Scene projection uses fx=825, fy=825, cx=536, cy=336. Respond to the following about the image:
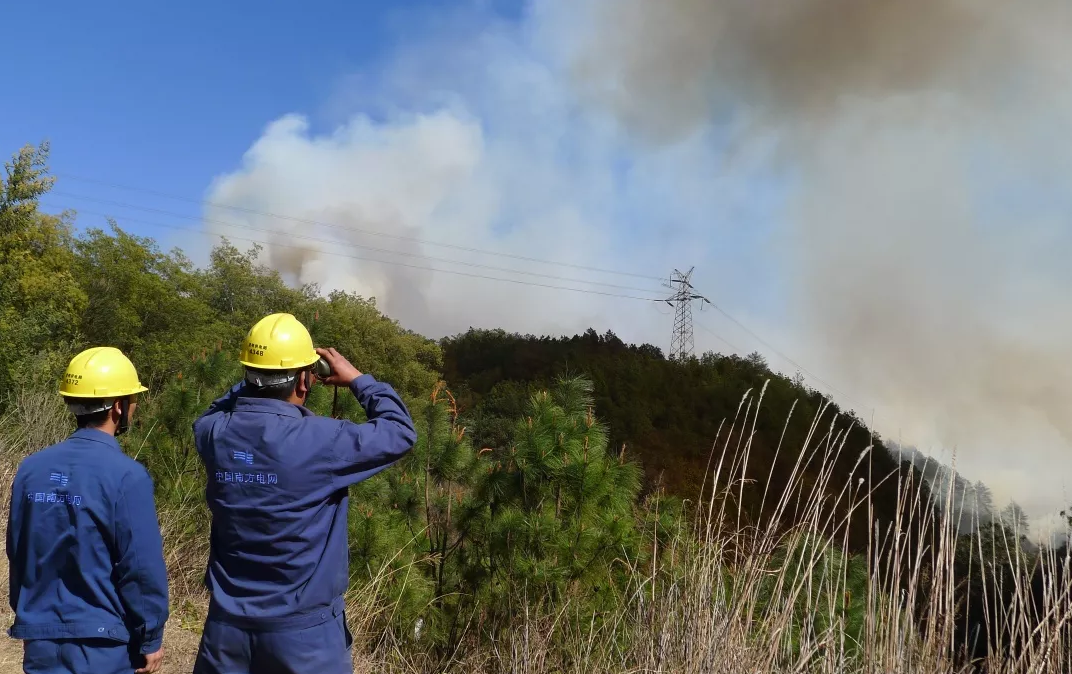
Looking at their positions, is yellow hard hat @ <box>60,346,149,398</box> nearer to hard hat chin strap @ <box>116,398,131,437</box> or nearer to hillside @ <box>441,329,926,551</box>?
hard hat chin strap @ <box>116,398,131,437</box>

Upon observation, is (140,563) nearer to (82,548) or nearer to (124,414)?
(82,548)

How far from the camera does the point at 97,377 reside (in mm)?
→ 2930

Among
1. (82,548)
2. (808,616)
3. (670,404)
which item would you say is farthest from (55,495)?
(670,404)

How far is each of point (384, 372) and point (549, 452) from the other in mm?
36884

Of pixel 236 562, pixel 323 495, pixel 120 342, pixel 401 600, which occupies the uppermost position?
pixel 120 342

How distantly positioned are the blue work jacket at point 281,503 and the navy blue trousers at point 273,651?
0.11 ft

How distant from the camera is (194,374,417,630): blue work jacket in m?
2.58

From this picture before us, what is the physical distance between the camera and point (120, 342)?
33438mm

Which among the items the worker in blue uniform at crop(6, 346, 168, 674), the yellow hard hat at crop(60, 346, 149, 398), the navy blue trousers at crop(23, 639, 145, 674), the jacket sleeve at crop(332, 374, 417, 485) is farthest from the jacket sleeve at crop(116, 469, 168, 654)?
the jacket sleeve at crop(332, 374, 417, 485)

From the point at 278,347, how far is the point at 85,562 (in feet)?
2.97

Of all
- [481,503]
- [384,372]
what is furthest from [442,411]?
[384,372]

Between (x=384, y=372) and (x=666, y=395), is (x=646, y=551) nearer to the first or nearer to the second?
(x=666, y=395)

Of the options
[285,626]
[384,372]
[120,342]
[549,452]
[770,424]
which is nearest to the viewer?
[285,626]

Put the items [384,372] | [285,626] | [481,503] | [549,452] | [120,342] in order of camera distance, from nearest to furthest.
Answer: [285,626] → [549,452] → [481,503] → [120,342] → [384,372]
